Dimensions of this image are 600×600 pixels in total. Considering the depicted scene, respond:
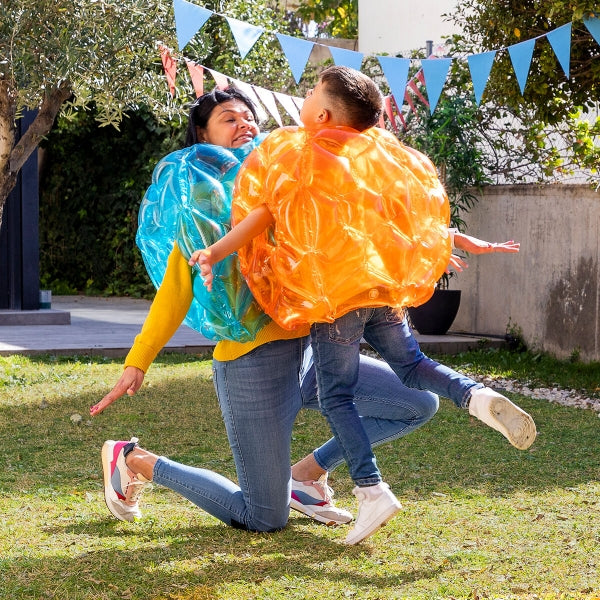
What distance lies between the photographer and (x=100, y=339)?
9.93 metres

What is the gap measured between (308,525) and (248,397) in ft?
2.30

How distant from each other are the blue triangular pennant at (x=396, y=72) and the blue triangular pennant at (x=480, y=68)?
0.47 meters

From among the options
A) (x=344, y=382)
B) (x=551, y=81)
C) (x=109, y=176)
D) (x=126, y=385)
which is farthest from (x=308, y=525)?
(x=109, y=176)

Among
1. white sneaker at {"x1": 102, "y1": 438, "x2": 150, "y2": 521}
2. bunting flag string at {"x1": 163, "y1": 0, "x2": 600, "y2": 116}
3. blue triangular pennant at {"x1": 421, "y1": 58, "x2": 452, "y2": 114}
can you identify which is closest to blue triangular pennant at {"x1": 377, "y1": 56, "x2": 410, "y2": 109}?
bunting flag string at {"x1": 163, "y1": 0, "x2": 600, "y2": 116}

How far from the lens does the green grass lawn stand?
336 cm

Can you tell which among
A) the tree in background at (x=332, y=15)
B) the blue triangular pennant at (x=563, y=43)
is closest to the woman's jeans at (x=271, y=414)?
the blue triangular pennant at (x=563, y=43)

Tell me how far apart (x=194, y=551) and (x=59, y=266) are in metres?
13.0

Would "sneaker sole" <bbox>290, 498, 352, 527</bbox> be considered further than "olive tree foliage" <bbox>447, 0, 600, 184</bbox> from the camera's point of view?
No

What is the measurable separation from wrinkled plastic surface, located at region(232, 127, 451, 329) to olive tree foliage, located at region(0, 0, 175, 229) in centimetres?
332

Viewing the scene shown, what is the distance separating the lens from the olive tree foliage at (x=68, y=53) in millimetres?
6344

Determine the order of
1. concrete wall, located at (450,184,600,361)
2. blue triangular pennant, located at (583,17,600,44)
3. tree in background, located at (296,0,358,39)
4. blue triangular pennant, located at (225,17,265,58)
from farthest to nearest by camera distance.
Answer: tree in background, located at (296,0,358,39)
concrete wall, located at (450,184,600,361)
blue triangular pennant, located at (225,17,265,58)
blue triangular pennant, located at (583,17,600,44)

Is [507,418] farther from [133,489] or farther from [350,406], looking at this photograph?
[133,489]

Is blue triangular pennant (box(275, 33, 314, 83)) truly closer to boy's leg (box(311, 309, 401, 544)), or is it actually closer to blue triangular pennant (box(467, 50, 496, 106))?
blue triangular pennant (box(467, 50, 496, 106))

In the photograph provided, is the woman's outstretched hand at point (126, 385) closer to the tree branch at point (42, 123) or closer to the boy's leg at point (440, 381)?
the boy's leg at point (440, 381)
